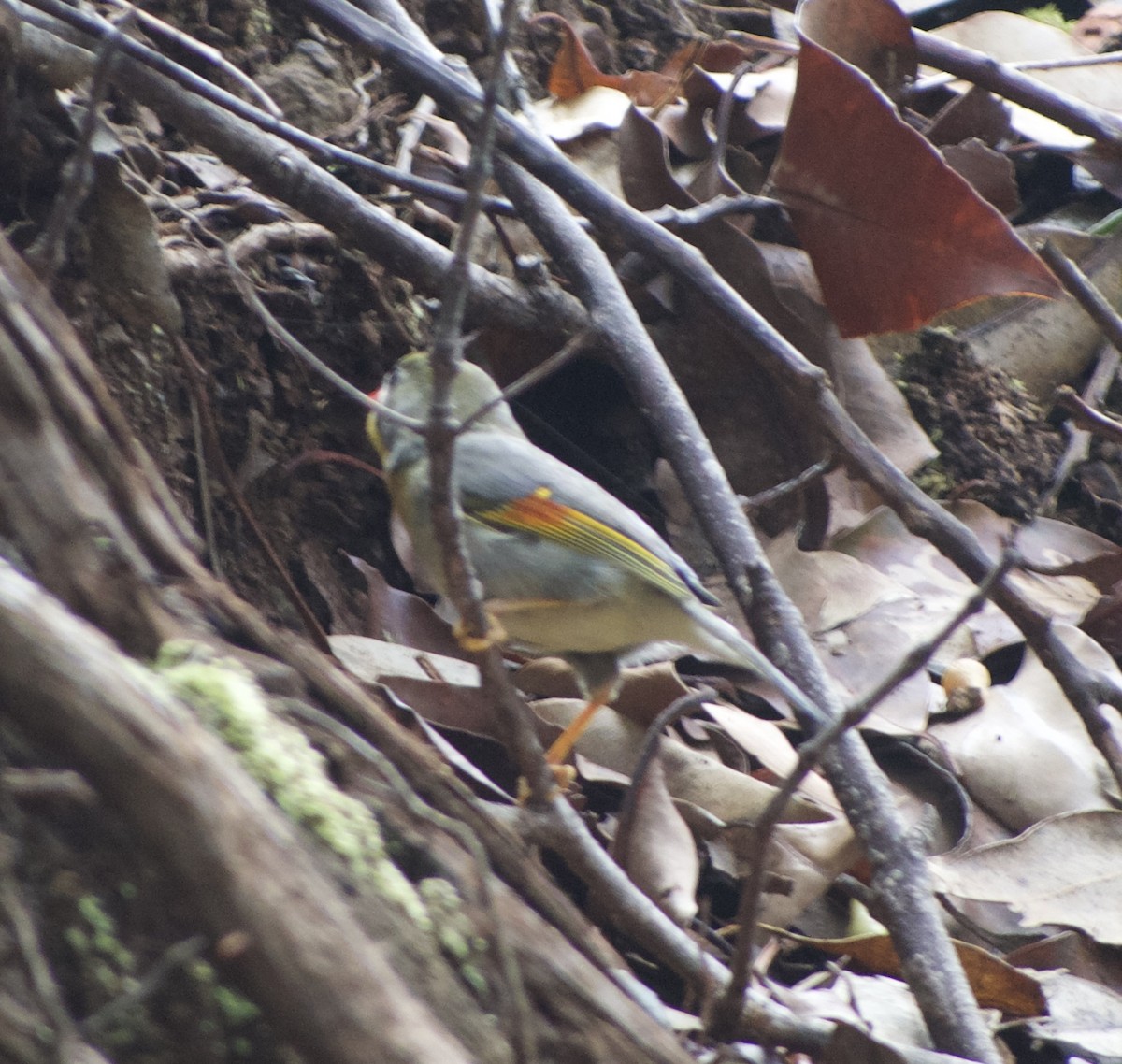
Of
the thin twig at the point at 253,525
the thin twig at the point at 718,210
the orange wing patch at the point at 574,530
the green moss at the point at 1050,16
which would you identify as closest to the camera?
the thin twig at the point at 253,525

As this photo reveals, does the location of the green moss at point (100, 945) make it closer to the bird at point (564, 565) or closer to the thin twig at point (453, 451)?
the thin twig at point (453, 451)

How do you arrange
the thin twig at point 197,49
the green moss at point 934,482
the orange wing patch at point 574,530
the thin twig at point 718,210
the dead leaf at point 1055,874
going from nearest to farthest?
the dead leaf at point 1055,874 < the orange wing patch at point 574,530 < the thin twig at point 197,49 < the thin twig at point 718,210 < the green moss at point 934,482

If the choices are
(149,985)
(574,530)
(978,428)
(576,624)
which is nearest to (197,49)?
(574,530)

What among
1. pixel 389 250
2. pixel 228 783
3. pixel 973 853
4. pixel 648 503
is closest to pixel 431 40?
pixel 389 250

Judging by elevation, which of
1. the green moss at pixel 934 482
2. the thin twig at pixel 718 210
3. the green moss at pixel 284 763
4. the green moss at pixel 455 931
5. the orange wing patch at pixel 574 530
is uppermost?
the thin twig at pixel 718 210

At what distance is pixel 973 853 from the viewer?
9.91 feet

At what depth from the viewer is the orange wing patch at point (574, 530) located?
3.07m

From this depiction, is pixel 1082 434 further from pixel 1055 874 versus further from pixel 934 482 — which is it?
pixel 1055 874

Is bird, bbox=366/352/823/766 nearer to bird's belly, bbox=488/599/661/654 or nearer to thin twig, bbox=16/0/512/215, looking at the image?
bird's belly, bbox=488/599/661/654

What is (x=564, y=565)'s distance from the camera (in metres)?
3.12

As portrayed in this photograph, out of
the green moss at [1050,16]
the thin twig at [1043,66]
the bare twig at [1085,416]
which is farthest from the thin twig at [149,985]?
the green moss at [1050,16]

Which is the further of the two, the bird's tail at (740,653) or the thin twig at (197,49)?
the thin twig at (197,49)

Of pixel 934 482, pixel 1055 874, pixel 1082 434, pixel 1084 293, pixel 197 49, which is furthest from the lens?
pixel 1082 434

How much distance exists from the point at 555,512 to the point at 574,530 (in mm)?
59
